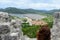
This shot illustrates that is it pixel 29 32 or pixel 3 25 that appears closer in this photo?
pixel 3 25

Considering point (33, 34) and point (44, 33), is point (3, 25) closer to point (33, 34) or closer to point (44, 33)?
point (44, 33)

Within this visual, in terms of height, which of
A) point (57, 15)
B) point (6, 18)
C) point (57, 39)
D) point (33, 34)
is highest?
point (6, 18)

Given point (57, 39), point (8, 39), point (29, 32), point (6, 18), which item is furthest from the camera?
point (29, 32)

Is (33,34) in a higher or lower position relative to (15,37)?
lower

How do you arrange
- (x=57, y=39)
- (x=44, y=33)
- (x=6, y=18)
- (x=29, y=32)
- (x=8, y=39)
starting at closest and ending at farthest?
(x=44, y=33) → (x=8, y=39) → (x=6, y=18) → (x=57, y=39) → (x=29, y=32)

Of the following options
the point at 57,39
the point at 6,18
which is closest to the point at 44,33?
the point at 6,18

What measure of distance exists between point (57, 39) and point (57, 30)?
0.49m

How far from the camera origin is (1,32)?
13.7ft

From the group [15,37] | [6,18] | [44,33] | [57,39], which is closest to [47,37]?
[44,33]

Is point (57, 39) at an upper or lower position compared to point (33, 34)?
upper

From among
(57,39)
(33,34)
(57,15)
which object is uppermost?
(57,15)

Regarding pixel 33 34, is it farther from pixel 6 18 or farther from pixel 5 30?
pixel 5 30

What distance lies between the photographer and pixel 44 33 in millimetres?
3408

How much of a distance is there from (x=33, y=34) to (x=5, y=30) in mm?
25448
